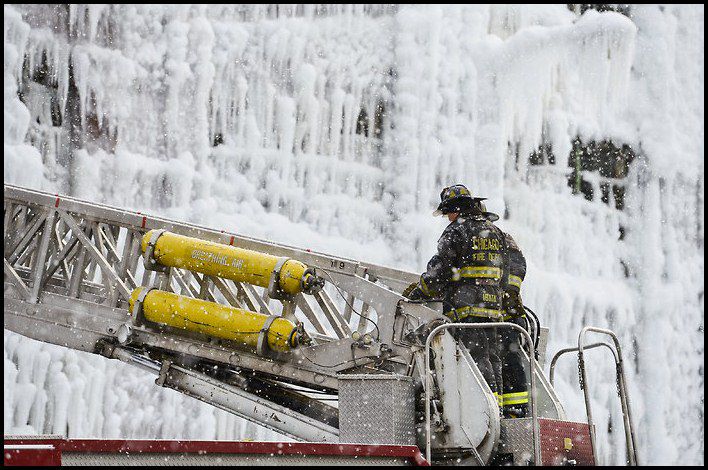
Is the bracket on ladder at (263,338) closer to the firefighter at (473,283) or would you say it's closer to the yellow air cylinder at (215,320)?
the yellow air cylinder at (215,320)

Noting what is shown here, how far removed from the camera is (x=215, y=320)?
20.5 ft

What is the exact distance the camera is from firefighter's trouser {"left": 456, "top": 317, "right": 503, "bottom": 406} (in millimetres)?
5621

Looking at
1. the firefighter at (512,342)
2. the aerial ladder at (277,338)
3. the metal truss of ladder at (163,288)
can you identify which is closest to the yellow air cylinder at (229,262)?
the aerial ladder at (277,338)

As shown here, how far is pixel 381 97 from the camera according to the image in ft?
74.3

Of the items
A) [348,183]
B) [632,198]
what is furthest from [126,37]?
[632,198]

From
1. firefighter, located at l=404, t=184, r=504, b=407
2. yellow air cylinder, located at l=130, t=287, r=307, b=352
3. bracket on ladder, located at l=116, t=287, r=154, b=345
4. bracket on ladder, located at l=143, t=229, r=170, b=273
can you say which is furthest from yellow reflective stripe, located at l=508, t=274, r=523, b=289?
bracket on ladder, located at l=116, t=287, r=154, b=345

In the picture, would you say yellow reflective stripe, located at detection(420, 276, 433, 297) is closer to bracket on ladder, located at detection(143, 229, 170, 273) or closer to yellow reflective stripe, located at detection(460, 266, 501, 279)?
yellow reflective stripe, located at detection(460, 266, 501, 279)

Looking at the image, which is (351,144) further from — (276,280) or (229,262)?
(276,280)

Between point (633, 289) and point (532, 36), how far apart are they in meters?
8.22

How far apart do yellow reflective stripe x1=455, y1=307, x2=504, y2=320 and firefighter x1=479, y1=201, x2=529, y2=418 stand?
0.27 metres

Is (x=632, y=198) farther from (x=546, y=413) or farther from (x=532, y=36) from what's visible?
(x=546, y=413)

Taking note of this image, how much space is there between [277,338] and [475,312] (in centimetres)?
136

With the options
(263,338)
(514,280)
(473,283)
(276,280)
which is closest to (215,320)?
(263,338)

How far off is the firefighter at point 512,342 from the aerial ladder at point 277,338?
132 millimetres
